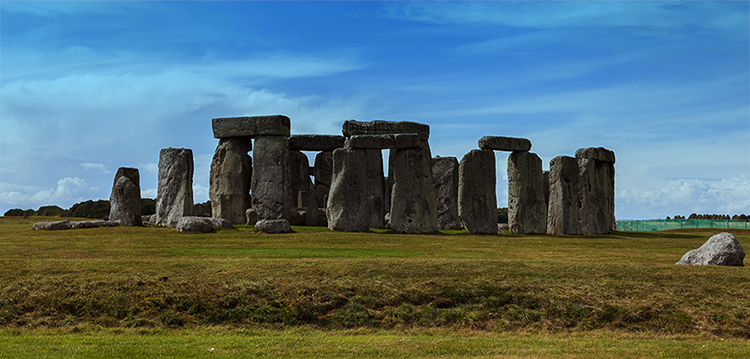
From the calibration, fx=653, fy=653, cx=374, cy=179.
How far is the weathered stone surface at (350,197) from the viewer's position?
24.5m

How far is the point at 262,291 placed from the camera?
12391 millimetres

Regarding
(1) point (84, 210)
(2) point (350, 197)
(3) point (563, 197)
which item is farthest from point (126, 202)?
(1) point (84, 210)

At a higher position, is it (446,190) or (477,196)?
(446,190)

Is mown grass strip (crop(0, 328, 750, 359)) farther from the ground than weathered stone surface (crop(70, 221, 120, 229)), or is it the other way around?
weathered stone surface (crop(70, 221, 120, 229))

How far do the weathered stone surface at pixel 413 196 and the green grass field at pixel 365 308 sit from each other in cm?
871

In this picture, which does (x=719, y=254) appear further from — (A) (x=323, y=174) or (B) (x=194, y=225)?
(A) (x=323, y=174)

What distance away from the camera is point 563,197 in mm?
27844

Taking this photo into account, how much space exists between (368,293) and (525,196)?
15644mm

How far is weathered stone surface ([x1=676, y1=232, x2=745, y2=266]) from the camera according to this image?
15.8m

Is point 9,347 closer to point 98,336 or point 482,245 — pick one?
point 98,336

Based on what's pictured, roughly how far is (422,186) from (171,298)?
1394cm

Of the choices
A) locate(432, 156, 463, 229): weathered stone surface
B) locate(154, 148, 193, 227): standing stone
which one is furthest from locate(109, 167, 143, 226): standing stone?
locate(432, 156, 463, 229): weathered stone surface

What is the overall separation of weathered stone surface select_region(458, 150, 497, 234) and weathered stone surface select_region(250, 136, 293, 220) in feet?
23.3

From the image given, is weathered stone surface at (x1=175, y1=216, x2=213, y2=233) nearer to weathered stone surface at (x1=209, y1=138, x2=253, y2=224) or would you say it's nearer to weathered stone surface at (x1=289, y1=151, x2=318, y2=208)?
weathered stone surface at (x1=209, y1=138, x2=253, y2=224)
